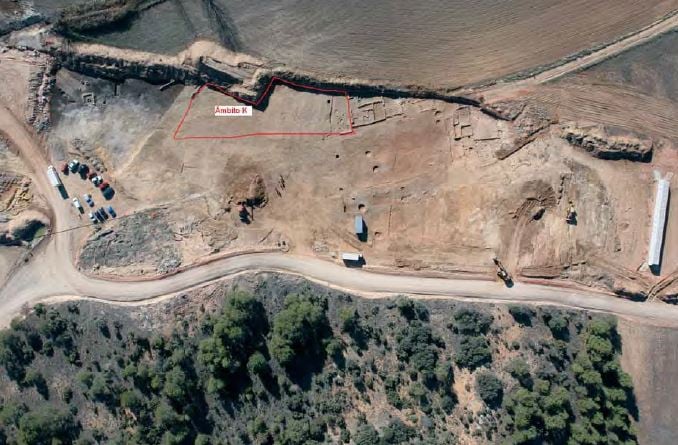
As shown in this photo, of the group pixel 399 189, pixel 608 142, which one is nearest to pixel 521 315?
pixel 399 189

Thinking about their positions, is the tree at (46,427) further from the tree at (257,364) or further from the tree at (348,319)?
the tree at (348,319)

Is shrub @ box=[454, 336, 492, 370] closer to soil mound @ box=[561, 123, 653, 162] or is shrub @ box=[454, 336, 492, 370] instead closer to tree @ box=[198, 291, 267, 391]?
tree @ box=[198, 291, 267, 391]

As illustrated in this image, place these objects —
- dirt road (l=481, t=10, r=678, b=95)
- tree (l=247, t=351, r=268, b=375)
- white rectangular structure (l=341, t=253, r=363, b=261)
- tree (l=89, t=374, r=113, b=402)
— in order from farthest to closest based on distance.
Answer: dirt road (l=481, t=10, r=678, b=95) → white rectangular structure (l=341, t=253, r=363, b=261) → tree (l=89, t=374, r=113, b=402) → tree (l=247, t=351, r=268, b=375)

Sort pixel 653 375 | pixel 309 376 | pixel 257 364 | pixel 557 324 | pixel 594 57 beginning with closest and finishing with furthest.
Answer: pixel 257 364, pixel 557 324, pixel 309 376, pixel 653 375, pixel 594 57

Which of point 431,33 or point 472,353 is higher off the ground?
point 431,33

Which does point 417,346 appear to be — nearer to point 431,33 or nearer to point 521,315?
point 521,315

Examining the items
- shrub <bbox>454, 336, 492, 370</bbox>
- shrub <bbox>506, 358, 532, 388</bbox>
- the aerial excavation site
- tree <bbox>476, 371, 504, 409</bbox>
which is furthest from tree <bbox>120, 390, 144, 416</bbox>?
shrub <bbox>506, 358, 532, 388</bbox>

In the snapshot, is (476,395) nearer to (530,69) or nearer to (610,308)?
(610,308)

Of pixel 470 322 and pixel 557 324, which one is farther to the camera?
pixel 470 322
